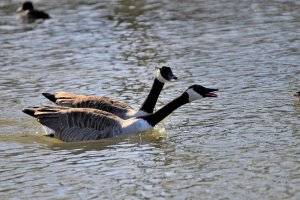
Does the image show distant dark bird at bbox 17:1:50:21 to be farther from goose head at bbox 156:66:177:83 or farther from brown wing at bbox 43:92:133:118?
goose head at bbox 156:66:177:83

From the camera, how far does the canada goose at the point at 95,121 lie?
12.4 metres

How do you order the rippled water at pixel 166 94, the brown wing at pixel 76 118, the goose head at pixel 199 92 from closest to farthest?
the rippled water at pixel 166 94 < the goose head at pixel 199 92 < the brown wing at pixel 76 118

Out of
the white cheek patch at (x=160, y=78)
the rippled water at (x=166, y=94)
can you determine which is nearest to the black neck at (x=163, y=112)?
the rippled water at (x=166, y=94)

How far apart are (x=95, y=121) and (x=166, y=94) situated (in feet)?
9.59

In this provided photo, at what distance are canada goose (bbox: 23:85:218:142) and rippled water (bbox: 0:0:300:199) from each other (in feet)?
0.60

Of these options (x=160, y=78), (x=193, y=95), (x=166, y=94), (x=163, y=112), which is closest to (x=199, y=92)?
(x=193, y=95)

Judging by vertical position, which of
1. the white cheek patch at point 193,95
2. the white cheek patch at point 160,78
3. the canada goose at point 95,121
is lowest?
the canada goose at point 95,121

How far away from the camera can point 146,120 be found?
41.2 feet

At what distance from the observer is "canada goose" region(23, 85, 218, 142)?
12422 mm

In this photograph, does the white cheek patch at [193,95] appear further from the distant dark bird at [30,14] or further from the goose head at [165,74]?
the distant dark bird at [30,14]

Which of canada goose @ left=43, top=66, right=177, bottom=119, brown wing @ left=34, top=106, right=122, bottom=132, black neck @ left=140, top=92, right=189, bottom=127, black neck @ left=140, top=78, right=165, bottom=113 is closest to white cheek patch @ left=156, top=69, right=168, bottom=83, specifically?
canada goose @ left=43, top=66, right=177, bottom=119

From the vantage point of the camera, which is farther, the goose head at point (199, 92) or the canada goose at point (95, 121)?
the canada goose at point (95, 121)

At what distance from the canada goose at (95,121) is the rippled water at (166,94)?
7.2 inches

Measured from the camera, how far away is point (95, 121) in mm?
12484
